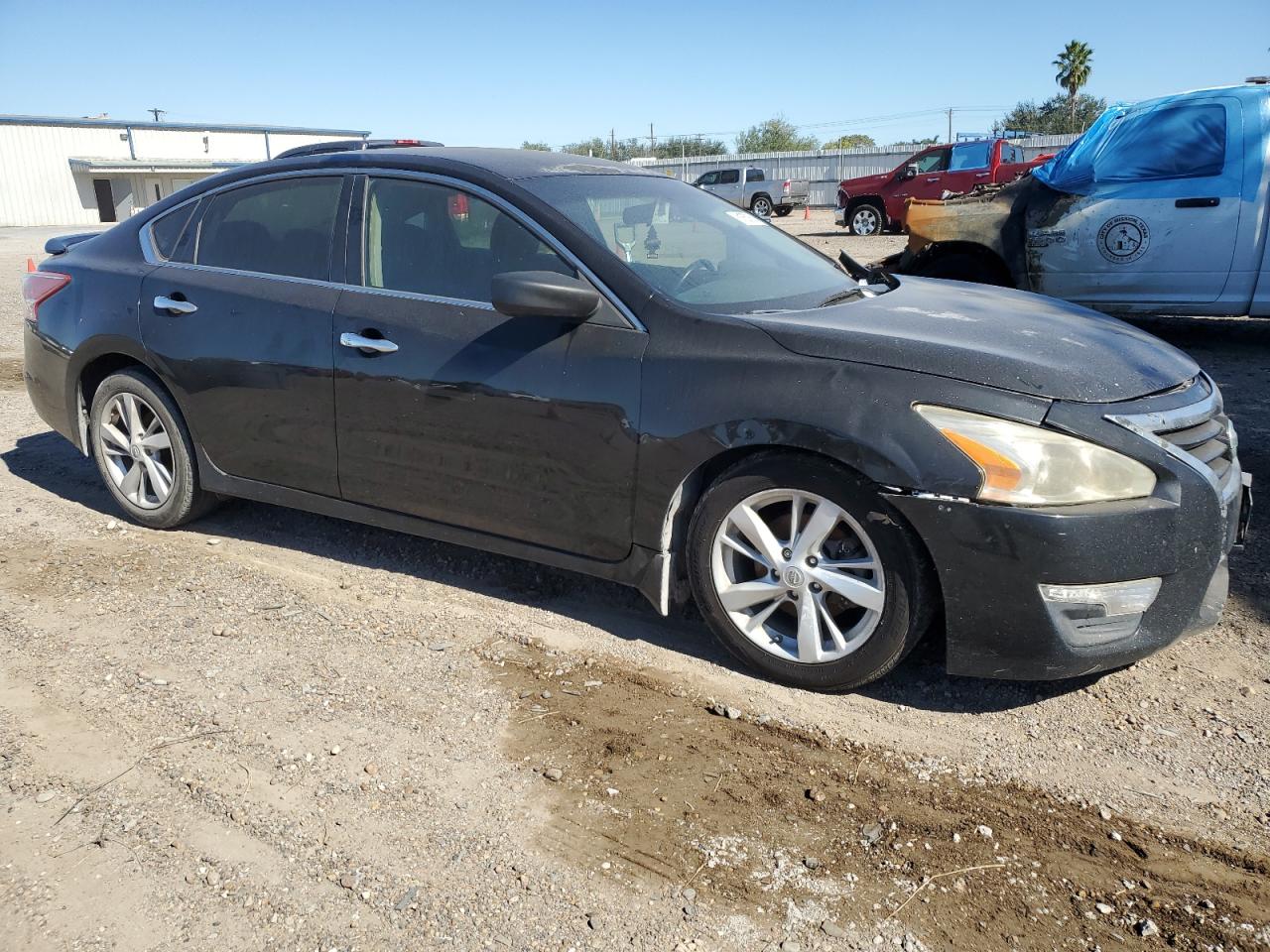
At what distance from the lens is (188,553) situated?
4.55m

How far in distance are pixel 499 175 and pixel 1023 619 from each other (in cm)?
242

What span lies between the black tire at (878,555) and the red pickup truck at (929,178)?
19.1 meters

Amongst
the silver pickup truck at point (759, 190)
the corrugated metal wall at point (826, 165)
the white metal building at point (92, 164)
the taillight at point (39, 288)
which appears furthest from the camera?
the white metal building at point (92, 164)

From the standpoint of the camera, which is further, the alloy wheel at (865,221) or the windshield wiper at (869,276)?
the alloy wheel at (865,221)

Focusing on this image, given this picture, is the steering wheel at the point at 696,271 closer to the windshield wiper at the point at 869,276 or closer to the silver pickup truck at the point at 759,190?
the windshield wiper at the point at 869,276

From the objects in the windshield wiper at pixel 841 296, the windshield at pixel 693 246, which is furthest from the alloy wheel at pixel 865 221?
the windshield wiper at pixel 841 296

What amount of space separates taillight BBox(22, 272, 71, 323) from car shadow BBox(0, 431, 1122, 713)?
988 millimetres

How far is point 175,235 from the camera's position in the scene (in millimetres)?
4605

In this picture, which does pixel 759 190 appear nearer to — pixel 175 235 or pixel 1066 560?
pixel 175 235

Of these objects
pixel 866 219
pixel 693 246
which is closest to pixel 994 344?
pixel 693 246

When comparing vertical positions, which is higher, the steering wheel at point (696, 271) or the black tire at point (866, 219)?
the steering wheel at point (696, 271)

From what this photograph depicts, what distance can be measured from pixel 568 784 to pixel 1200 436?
2.19 meters

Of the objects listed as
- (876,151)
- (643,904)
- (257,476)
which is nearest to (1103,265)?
(257,476)

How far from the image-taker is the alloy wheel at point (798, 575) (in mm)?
3100
